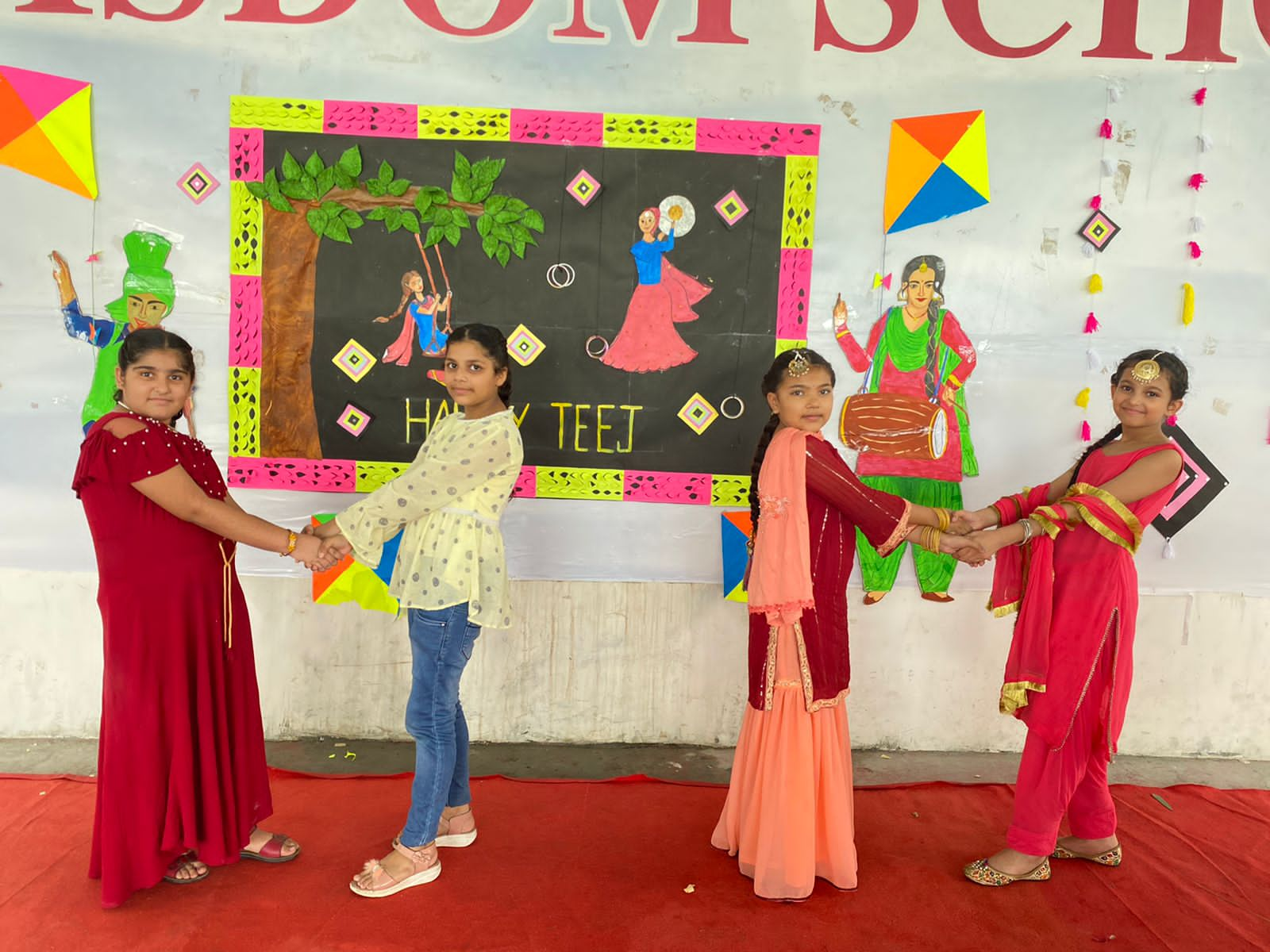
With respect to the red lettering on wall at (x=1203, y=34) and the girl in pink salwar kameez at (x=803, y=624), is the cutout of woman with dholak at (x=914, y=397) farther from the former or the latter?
the red lettering on wall at (x=1203, y=34)

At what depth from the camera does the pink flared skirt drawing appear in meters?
3.26

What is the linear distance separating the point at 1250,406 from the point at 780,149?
6.94 ft

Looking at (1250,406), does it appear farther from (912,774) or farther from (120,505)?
(120,505)

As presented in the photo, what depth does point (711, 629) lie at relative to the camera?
344cm

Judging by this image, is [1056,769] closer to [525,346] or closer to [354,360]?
[525,346]

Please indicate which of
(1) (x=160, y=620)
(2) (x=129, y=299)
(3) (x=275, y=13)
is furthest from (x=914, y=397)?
(2) (x=129, y=299)

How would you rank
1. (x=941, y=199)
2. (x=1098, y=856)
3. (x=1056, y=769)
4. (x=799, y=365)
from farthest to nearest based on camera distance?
1. (x=941, y=199)
2. (x=1098, y=856)
3. (x=1056, y=769)
4. (x=799, y=365)

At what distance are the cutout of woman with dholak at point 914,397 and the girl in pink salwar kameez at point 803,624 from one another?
930 mm

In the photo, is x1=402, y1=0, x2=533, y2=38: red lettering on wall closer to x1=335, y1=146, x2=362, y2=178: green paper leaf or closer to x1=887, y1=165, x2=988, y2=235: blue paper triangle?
x1=335, y1=146, x2=362, y2=178: green paper leaf

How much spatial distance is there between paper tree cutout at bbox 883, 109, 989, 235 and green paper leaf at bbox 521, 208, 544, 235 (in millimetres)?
1317

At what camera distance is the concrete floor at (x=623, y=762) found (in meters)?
3.21

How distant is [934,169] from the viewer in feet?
10.6

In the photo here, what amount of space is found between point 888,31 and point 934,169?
0.54 meters

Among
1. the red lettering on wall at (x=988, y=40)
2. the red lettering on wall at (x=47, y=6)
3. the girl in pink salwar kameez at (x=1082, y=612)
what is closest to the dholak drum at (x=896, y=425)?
the girl in pink salwar kameez at (x=1082, y=612)
